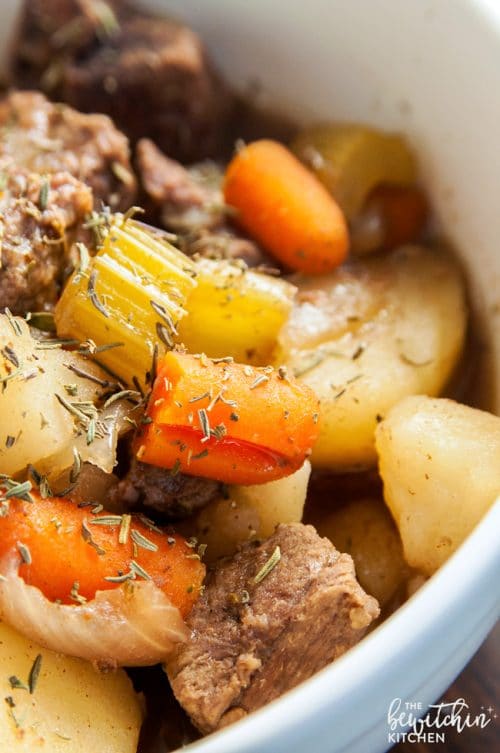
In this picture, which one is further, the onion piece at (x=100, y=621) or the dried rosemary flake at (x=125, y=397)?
the dried rosemary flake at (x=125, y=397)

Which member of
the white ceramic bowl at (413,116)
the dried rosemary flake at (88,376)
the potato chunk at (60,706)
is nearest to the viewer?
the white ceramic bowl at (413,116)

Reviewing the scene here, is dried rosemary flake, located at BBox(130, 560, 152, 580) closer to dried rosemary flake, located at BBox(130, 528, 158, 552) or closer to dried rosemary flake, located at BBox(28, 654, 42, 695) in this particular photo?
dried rosemary flake, located at BBox(130, 528, 158, 552)

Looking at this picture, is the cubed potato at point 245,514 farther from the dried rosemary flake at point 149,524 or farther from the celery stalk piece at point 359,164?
the celery stalk piece at point 359,164

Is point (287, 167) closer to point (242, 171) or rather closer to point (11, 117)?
point (242, 171)

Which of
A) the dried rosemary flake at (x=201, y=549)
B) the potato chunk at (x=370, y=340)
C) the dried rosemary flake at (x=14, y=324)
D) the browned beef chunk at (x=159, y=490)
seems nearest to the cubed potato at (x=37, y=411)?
the dried rosemary flake at (x=14, y=324)

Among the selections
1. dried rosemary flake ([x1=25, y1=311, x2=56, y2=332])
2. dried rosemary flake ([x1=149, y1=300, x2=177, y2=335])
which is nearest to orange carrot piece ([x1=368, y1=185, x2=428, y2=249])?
dried rosemary flake ([x1=149, y1=300, x2=177, y2=335])

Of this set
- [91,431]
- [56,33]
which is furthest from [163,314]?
[56,33]

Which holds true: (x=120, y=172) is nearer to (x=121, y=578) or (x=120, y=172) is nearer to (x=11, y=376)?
(x=11, y=376)

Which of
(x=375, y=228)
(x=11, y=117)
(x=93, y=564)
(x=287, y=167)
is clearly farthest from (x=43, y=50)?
(x=93, y=564)
